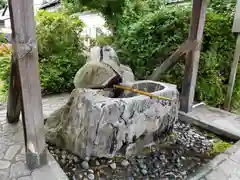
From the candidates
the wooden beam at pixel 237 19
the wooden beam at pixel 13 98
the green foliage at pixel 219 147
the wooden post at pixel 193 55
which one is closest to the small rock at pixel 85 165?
the wooden beam at pixel 13 98

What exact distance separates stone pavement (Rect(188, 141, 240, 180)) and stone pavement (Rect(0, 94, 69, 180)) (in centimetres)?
132

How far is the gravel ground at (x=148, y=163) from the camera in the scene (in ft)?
7.23

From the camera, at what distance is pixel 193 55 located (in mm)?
3238

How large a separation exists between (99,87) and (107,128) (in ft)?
1.85

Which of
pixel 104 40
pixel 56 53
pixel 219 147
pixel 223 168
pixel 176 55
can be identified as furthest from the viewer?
pixel 104 40

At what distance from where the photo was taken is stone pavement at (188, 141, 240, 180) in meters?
2.03

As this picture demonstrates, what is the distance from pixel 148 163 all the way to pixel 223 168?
0.77m

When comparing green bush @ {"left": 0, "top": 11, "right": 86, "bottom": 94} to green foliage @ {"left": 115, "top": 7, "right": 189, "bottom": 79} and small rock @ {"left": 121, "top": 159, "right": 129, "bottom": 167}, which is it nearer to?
green foliage @ {"left": 115, "top": 7, "right": 189, "bottom": 79}

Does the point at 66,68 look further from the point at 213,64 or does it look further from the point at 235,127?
the point at 235,127

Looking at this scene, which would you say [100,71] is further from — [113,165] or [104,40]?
[104,40]

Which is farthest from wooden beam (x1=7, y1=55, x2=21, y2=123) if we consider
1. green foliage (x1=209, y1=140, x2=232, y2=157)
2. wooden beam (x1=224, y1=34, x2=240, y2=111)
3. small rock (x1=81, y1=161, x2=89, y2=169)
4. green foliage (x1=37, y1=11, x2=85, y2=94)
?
wooden beam (x1=224, y1=34, x2=240, y2=111)

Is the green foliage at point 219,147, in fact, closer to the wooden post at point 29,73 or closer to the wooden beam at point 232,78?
the wooden beam at point 232,78

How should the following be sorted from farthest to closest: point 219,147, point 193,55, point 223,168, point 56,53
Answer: point 56,53 → point 193,55 → point 219,147 → point 223,168

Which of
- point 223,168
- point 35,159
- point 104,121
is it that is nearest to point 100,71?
point 104,121
